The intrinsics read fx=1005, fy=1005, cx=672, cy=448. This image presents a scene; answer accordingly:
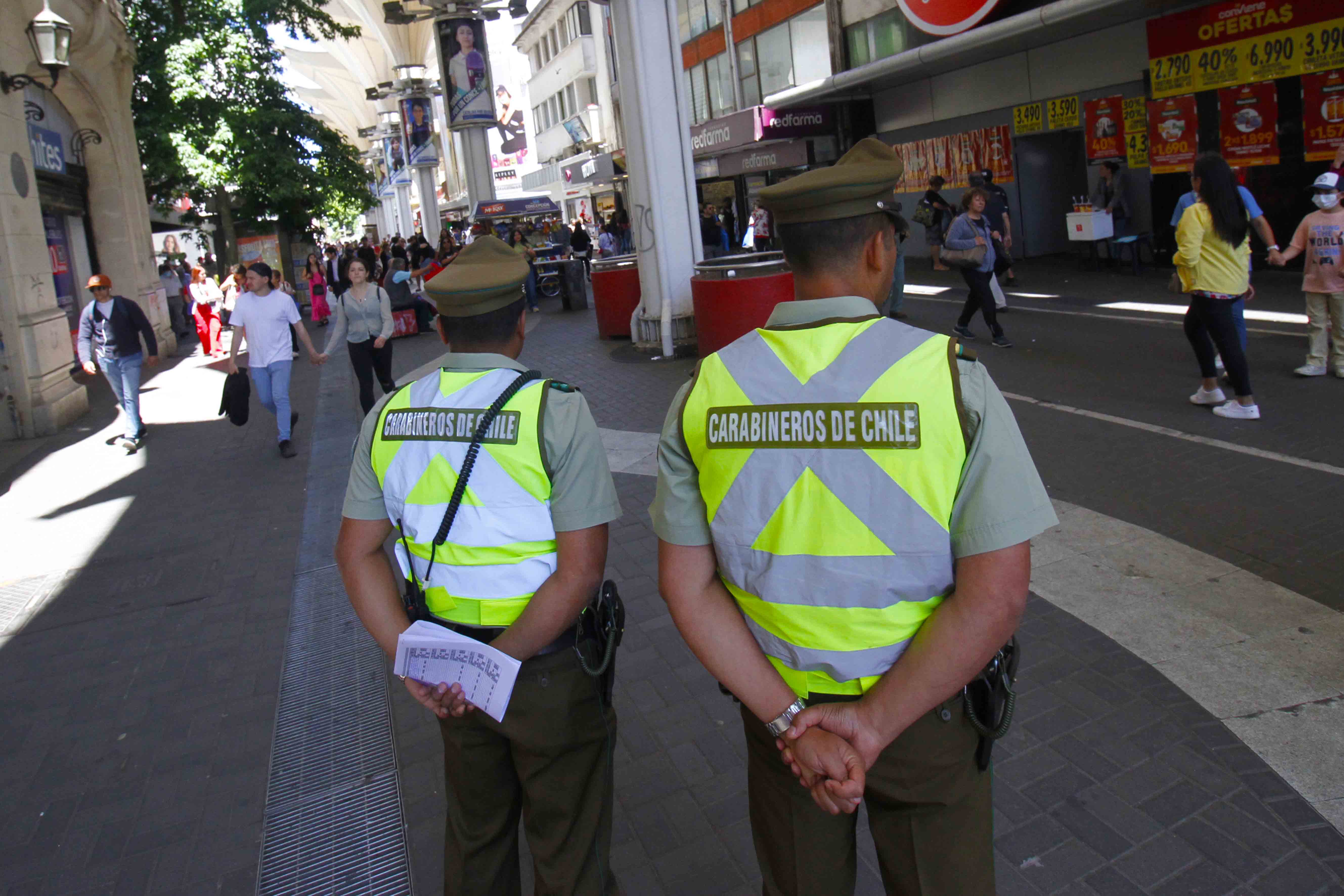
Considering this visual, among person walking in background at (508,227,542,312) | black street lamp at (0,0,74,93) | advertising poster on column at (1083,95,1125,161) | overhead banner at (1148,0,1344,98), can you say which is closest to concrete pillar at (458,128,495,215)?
person walking in background at (508,227,542,312)

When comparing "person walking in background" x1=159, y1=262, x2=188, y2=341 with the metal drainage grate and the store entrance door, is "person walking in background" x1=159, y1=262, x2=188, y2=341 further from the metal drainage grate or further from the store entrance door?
the metal drainage grate

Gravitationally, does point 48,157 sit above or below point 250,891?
above

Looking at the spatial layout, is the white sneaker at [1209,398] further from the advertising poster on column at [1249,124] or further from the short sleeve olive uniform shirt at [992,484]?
the advertising poster on column at [1249,124]

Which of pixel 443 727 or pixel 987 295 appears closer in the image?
pixel 443 727

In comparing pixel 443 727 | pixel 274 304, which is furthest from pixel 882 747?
pixel 274 304

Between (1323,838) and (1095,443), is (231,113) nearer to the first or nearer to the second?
(1095,443)

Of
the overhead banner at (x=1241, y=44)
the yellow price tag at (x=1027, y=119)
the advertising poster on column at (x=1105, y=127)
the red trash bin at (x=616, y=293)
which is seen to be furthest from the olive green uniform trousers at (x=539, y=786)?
the yellow price tag at (x=1027, y=119)

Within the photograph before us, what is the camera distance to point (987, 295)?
10.6 metres

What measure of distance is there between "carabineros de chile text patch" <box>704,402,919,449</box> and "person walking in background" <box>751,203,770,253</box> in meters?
18.2

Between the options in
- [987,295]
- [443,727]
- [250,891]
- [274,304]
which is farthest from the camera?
[987,295]

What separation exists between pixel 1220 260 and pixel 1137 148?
9.97 metres

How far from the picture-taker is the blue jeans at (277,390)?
931cm

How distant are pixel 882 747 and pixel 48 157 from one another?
1847 centimetres

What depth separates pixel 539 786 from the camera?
245 cm
